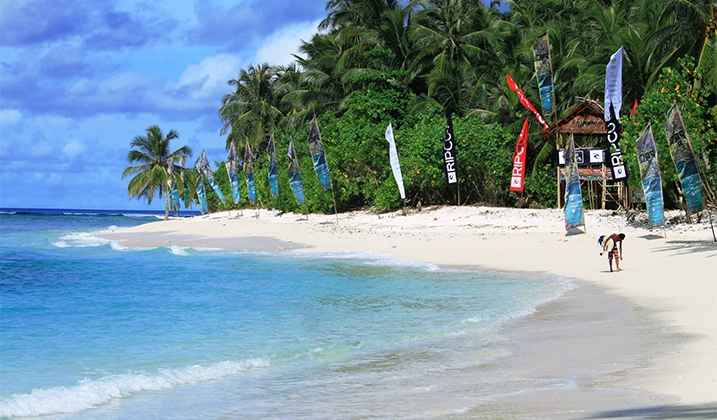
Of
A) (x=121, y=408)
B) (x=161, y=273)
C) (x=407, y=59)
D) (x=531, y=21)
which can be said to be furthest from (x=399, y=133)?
(x=121, y=408)

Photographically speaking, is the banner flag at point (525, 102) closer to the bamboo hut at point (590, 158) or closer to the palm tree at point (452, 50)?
the bamboo hut at point (590, 158)

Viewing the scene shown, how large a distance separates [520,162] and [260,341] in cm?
2183

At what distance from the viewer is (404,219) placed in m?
32.2

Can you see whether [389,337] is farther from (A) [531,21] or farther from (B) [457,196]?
(A) [531,21]

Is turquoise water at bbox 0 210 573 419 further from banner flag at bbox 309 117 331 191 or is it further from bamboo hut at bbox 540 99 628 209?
banner flag at bbox 309 117 331 191

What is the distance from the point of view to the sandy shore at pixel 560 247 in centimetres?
713

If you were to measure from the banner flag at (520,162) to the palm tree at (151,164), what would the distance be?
123 ft

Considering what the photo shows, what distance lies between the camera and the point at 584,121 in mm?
28328

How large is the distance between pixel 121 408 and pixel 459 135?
27290mm

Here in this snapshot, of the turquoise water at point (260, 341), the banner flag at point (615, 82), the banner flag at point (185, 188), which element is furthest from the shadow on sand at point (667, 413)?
the banner flag at point (185, 188)

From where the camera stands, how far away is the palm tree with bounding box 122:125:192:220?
6084 cm

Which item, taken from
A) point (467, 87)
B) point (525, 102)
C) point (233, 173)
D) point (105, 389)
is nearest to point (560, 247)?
point (525, 102)

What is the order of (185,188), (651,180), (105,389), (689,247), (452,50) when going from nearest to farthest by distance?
(105,389) → (689,247) → (651,180) → (452,50) → (185,188)

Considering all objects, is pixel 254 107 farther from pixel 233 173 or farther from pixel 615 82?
pixel 615 82
